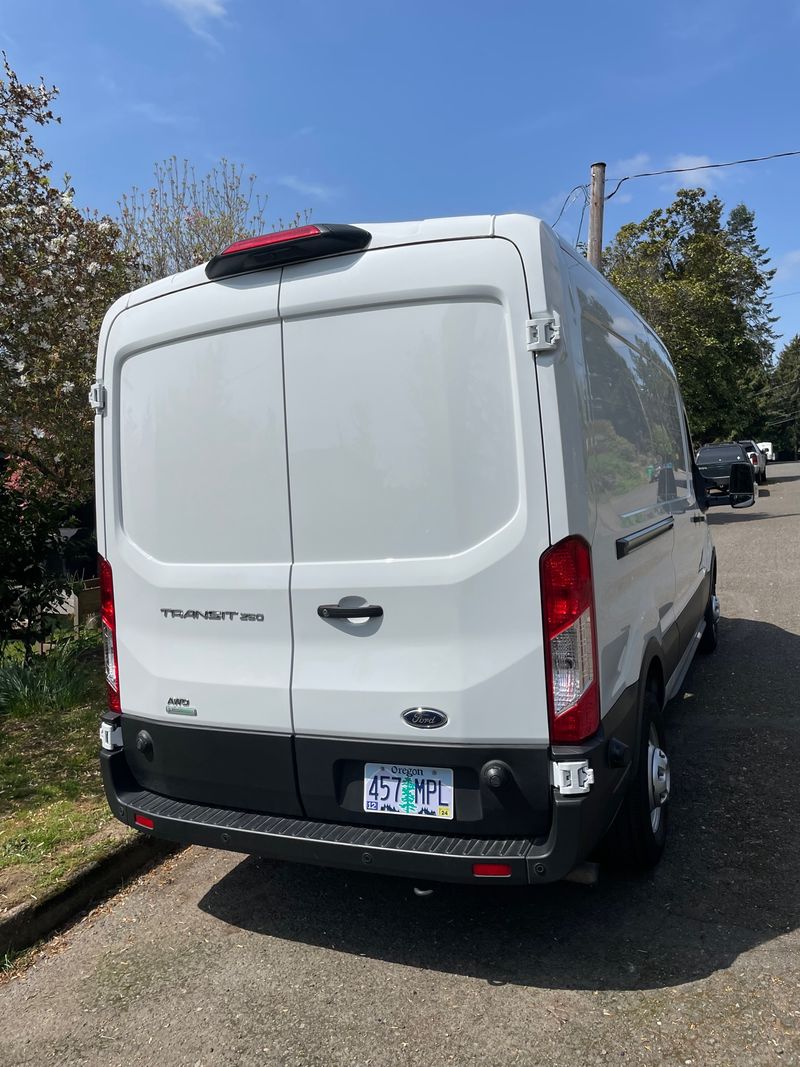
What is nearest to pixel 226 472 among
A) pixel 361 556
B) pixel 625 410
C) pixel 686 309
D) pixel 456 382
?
pixel 361 556

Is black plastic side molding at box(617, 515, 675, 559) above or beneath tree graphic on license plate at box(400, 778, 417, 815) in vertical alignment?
above

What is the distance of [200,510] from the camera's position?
320cm

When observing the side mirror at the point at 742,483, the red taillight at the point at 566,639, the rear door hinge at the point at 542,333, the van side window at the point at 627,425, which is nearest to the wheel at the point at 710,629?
the side mirror at the point at 742,483

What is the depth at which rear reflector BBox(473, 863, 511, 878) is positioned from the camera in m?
2.67

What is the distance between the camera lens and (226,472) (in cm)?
314

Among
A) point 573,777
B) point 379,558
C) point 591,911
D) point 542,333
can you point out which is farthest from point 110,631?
point 591,911

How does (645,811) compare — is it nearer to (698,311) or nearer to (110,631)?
(110,631)

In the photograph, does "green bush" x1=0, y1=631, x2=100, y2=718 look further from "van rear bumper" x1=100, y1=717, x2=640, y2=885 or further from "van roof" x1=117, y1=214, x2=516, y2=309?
"van roof" x1=117, y1=214, x2=516, y2=309

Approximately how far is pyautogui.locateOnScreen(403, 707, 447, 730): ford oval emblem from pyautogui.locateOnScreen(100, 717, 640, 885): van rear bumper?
15.2 inches

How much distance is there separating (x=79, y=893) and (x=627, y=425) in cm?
312

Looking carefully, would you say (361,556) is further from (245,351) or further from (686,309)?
(686,309)

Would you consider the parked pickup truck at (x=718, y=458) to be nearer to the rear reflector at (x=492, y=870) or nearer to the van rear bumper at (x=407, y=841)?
the van rear bumper at (x=407, y=841)

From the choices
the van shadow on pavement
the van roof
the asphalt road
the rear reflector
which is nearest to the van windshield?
the van shadow on pavement

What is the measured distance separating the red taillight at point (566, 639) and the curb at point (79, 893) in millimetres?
2260
